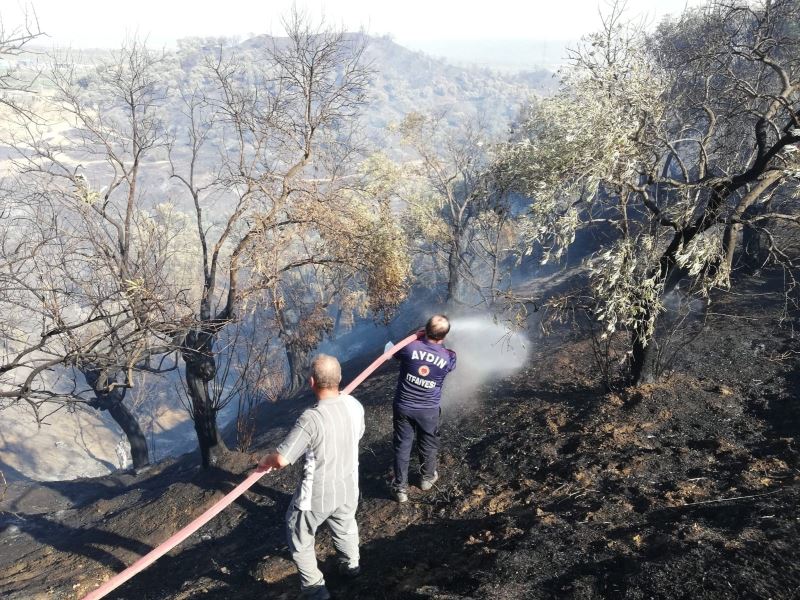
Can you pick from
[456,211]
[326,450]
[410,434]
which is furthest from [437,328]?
[456,211]

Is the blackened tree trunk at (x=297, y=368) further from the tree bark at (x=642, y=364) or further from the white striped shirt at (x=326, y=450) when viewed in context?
the white striped shirt at (x=326, y=450)

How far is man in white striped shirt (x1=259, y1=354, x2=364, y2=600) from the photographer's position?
145 inches

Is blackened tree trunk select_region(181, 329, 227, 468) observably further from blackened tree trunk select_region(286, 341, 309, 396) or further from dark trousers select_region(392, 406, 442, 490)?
blackened tree trunk select_region(286, 341, 309, 396)

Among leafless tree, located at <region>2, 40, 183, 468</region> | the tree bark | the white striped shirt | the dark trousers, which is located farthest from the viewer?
the tree bark

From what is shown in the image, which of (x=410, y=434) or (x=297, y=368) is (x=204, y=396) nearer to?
(x=410, y=434)

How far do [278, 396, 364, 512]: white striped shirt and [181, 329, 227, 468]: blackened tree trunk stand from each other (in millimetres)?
6398

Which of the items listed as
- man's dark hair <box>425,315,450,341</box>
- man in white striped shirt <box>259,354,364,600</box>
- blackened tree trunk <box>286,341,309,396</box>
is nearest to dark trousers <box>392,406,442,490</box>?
man's dark hair <box>425,315,450,341</box>

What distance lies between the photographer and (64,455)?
26516 mm

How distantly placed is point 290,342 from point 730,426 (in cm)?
1385

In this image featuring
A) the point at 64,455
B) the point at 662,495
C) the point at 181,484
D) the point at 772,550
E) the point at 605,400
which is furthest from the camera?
the point at 64,455

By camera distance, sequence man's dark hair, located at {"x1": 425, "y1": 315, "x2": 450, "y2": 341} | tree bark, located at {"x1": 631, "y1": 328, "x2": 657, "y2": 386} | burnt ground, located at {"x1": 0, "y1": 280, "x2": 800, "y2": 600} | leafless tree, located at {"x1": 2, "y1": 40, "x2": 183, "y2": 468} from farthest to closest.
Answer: tree bark, located at {"x1": 631, "y1": 328, "x2": 657, "y2": 386} → leafless tree, located at {"x1": 2, "y1": 40, "x2": 183, "y2": 468} → man's dark hair, located at {"x1": 425, "y1": 315, "x2": 450, "y2": 341} → burnt ground, located at {"x1": 0, "y1": 280, "x2": 800, "y2": 600}

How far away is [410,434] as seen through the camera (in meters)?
5.70

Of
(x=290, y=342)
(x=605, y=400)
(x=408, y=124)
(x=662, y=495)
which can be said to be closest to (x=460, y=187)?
(x=408, y=124)

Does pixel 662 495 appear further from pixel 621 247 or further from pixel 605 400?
pixel 621 247
